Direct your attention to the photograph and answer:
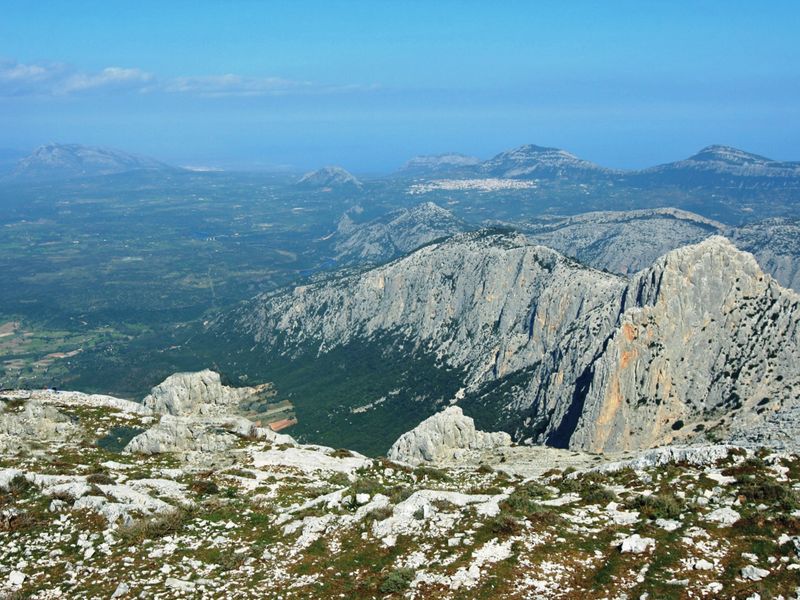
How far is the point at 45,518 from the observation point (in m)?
36.2

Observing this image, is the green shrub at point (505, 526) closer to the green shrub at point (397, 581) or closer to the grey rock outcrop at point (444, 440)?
the green shrub at point (397, 581)

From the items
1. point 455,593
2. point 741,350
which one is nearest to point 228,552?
point 455,593

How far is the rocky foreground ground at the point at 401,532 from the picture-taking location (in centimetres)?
2839

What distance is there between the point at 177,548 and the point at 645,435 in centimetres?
14411

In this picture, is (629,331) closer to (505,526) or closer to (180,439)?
(180,439)

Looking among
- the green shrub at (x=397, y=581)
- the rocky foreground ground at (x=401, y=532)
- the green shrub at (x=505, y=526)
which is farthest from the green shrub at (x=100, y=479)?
the green shrub at (x=505, y=526)

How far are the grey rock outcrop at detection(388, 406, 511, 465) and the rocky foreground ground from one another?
2030 inches

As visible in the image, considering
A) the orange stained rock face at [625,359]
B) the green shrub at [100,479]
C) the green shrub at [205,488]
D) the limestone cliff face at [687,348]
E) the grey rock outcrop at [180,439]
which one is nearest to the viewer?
the green shrub at [100,479]

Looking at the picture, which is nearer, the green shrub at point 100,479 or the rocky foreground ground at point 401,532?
the rocky foreground ground at point 401,532

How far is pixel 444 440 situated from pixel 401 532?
78.3m

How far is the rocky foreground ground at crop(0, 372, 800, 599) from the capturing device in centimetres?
2839

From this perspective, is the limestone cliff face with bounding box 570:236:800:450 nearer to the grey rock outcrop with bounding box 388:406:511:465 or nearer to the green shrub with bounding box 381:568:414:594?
the grey rock outcrop with bounding box 388:406:511:465

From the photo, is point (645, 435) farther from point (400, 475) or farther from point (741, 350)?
point (400, 475)

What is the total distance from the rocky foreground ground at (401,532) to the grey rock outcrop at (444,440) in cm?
5156
